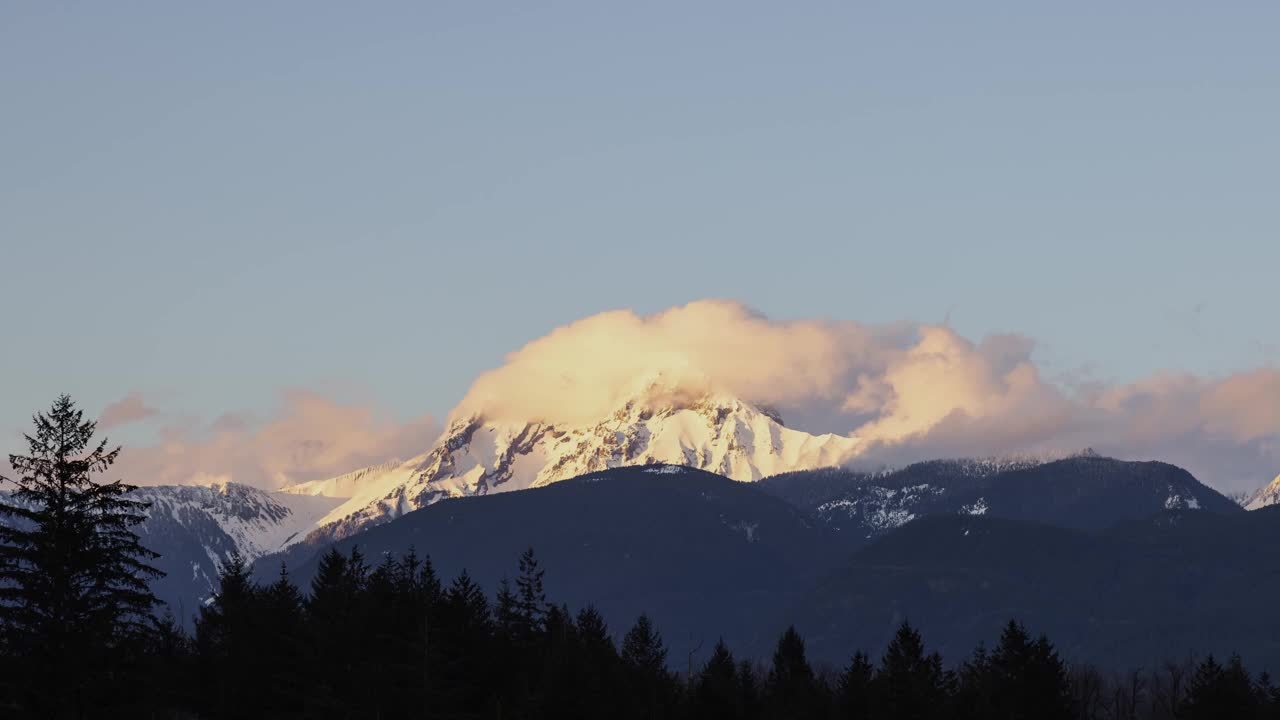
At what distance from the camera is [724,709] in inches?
6216

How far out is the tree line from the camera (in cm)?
7969

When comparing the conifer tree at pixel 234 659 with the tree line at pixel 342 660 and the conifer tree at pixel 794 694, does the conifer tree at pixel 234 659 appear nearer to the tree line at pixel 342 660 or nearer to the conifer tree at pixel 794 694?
the tree line at pixel 342 660

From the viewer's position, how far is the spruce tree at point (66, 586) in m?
79.2

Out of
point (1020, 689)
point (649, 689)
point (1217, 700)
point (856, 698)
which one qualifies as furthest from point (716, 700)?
point (1217, 700)

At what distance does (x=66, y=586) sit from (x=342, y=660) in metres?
48.4

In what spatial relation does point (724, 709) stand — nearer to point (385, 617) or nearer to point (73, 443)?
point (385, 617)

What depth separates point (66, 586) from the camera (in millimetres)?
79875

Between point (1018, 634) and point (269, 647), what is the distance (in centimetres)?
6356

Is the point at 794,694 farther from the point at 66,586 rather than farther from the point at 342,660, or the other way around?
the point at 66,586

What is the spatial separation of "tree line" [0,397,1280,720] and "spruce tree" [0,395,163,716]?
0.08 meters

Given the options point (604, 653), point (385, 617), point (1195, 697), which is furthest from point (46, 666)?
point (1195, 697)

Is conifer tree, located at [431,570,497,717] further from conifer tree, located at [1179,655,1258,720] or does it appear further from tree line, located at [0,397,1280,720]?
conifer tree, located at [1179,655,1258,720]

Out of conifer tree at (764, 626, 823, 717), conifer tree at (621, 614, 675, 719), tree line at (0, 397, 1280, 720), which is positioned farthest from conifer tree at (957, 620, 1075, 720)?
conifer tree at (621, 614, 675, 719)

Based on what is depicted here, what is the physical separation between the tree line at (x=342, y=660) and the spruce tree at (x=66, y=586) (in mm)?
76
